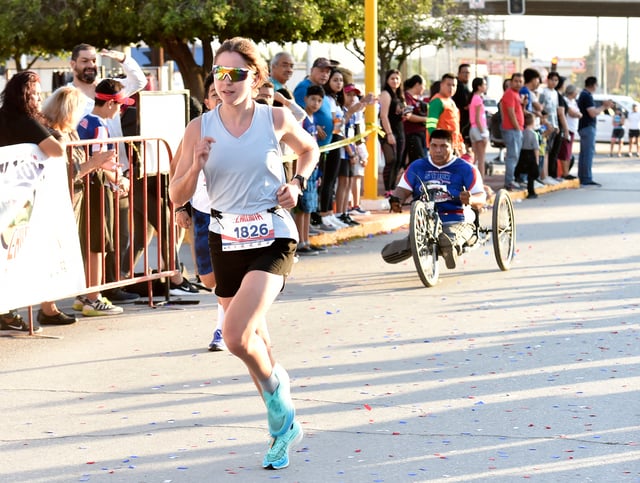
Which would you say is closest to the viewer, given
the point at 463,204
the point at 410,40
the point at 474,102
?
the point at 463,204

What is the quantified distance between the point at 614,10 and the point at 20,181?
160 feet

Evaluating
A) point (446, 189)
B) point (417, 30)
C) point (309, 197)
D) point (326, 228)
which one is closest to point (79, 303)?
point (446, 189)

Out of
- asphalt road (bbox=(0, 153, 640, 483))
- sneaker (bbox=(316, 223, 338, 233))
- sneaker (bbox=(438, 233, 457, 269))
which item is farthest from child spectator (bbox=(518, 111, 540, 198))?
sneaker (bbox=(438, 233, 457, 269))

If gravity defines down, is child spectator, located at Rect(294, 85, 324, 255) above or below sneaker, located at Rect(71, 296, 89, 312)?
above

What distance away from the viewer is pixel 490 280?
11.8m

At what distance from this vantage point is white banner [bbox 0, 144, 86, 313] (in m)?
8.48

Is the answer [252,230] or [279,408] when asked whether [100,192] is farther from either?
[279,408]

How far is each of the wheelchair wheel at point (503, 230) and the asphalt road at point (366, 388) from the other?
225mm

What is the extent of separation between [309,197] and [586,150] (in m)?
11.0

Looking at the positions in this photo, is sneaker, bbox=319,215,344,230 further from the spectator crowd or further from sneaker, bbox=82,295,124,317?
sneaker, bbox=82,295,124,317

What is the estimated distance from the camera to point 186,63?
87.7 ft

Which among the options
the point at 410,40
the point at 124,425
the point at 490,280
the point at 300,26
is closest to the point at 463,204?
the point at 490,280

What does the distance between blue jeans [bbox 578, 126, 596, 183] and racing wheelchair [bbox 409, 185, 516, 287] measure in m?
10.7

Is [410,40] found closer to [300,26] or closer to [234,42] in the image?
[300,26]
